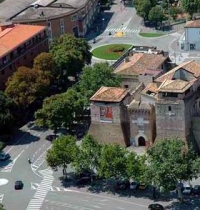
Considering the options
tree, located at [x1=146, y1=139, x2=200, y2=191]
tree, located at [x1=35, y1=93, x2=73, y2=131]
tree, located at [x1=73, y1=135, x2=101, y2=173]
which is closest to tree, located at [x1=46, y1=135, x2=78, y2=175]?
tree, located at [x1=73, y1=135, x2=101, y2=173]

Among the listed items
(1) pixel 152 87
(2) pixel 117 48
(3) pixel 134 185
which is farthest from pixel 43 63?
(3) pixel 134 185

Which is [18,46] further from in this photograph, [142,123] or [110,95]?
[142,123]

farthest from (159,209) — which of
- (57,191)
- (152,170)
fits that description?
(57,191)

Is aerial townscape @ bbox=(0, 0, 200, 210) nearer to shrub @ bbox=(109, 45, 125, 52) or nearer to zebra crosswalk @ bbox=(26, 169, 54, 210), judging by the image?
zebra crosswalk @ bbox=(26, 169, 54, 210)

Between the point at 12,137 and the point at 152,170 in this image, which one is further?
the point at 12,137

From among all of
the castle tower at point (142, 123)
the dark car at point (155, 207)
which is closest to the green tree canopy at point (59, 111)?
the castle tower at point (142, 123)

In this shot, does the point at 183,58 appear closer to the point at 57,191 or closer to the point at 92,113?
the point at 92,113

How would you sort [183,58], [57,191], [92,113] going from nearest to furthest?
1. [57,191]
2. [92,113]
3. [183,58]
